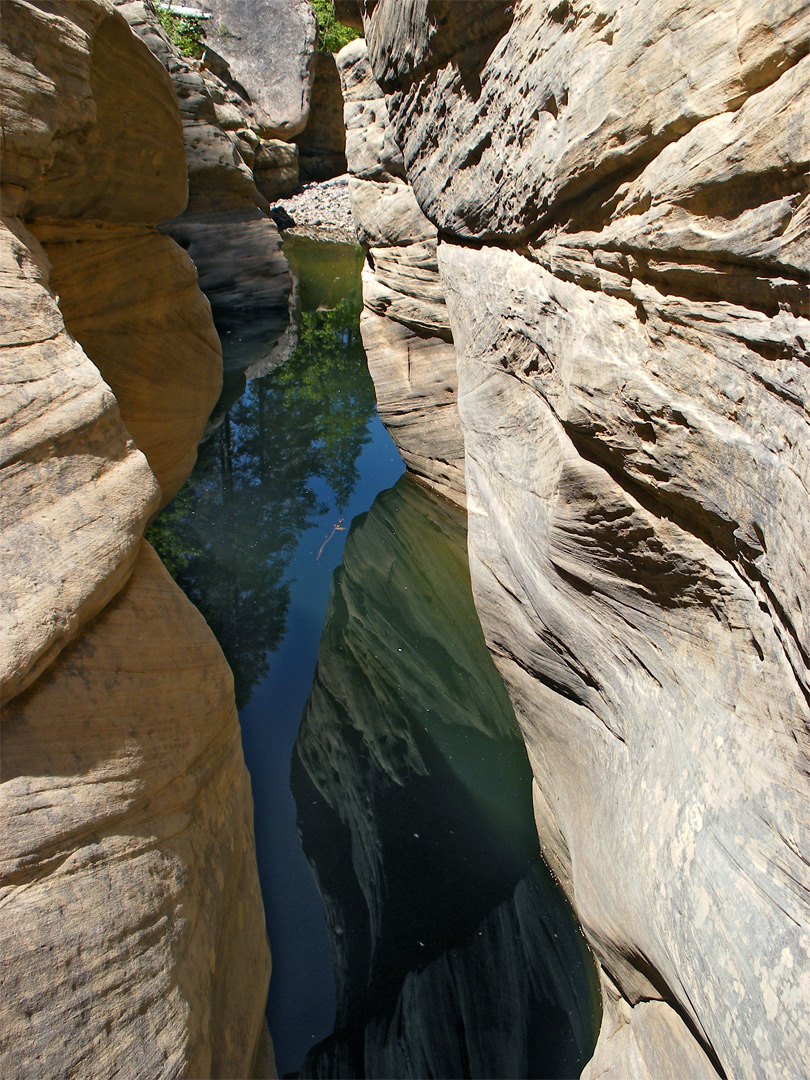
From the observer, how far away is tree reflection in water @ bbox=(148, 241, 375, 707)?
4305mm

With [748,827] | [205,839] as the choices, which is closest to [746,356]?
[748,827]

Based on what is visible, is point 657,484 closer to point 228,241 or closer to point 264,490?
point 264,490

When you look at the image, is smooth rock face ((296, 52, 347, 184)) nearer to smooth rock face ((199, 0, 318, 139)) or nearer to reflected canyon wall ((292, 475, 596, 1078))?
smooth rock face ((199, 0, 318, 139))

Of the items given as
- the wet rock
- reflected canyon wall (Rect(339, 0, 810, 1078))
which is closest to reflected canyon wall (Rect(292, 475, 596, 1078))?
reflected canyon wall (Rect(339, 0, 810, 1078))

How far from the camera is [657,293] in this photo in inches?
77.4

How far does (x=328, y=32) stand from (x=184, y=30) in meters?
5.13

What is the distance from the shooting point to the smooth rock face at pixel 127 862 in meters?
1.35

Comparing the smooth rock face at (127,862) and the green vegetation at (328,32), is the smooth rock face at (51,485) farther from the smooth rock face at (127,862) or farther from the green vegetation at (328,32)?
the green vegetation at (328,32)

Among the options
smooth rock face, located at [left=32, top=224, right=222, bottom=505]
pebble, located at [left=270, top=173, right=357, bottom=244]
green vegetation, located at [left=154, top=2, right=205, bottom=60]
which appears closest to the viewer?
smooth rock face, located at [left=32, top=224, right=222, bottom=505]

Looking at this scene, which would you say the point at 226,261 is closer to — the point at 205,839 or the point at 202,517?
the point at 202,517

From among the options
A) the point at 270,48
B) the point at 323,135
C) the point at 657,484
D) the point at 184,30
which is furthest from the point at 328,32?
the point at 657,484

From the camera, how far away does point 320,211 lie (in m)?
16.8

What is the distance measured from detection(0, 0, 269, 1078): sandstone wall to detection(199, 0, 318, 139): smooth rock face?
588 inches

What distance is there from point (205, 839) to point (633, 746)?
118 cm
